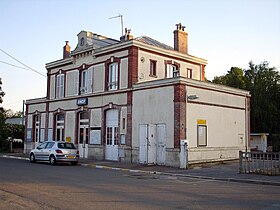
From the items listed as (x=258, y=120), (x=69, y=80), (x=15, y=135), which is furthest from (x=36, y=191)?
(x=258, y=120)

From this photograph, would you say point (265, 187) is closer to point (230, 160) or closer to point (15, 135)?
point (230, 160)

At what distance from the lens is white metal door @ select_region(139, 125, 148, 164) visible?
22188 millimetres

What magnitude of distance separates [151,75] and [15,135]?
75.0 ft

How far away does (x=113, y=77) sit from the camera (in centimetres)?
2612

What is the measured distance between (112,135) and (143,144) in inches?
148

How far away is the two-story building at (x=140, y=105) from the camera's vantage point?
21531 millimetres

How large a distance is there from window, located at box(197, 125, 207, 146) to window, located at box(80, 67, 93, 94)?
1003 centimetres

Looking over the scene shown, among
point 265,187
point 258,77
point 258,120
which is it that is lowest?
point 265,187

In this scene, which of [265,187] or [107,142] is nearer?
[265,187]

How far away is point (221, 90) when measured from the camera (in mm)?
23812

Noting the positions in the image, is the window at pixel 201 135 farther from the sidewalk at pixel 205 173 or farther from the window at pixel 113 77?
the window at pixel 113 77

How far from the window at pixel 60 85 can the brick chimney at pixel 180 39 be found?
10.6m

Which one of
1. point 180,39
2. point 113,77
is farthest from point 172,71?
point 113,77

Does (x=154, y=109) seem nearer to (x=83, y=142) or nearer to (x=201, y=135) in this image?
(x=201, y=135)
